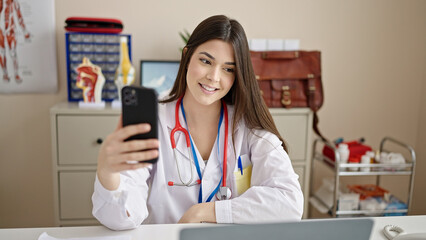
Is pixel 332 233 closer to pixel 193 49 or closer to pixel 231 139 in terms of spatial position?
pixel 231 139

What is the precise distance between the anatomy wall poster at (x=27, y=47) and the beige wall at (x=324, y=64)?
58mm

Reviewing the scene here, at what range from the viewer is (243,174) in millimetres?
1434

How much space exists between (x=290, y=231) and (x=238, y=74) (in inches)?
29.7

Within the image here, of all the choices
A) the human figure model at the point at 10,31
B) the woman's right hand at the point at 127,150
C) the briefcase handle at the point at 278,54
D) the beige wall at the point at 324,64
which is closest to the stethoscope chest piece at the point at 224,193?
the woman's right hand at the point at 127,150

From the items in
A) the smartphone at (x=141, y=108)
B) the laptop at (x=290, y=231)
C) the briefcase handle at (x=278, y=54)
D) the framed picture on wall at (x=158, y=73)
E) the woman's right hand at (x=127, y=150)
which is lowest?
the laptop at (x=290, y=231)

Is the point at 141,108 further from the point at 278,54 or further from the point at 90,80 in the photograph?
the point at 278,54

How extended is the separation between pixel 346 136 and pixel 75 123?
202cm

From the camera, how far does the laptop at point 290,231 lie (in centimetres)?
68

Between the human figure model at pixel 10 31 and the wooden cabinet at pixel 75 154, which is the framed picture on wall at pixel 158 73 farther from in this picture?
the human figure model at pixel 10 31

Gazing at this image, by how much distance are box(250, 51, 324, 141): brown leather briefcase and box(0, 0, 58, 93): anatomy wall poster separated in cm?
138

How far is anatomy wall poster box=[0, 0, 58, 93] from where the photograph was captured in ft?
7.96

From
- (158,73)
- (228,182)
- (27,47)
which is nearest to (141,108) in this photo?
(228,182)

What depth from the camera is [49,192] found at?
2.69 m

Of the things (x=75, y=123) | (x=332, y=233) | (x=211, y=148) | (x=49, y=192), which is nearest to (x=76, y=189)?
(x=75, y=123)
